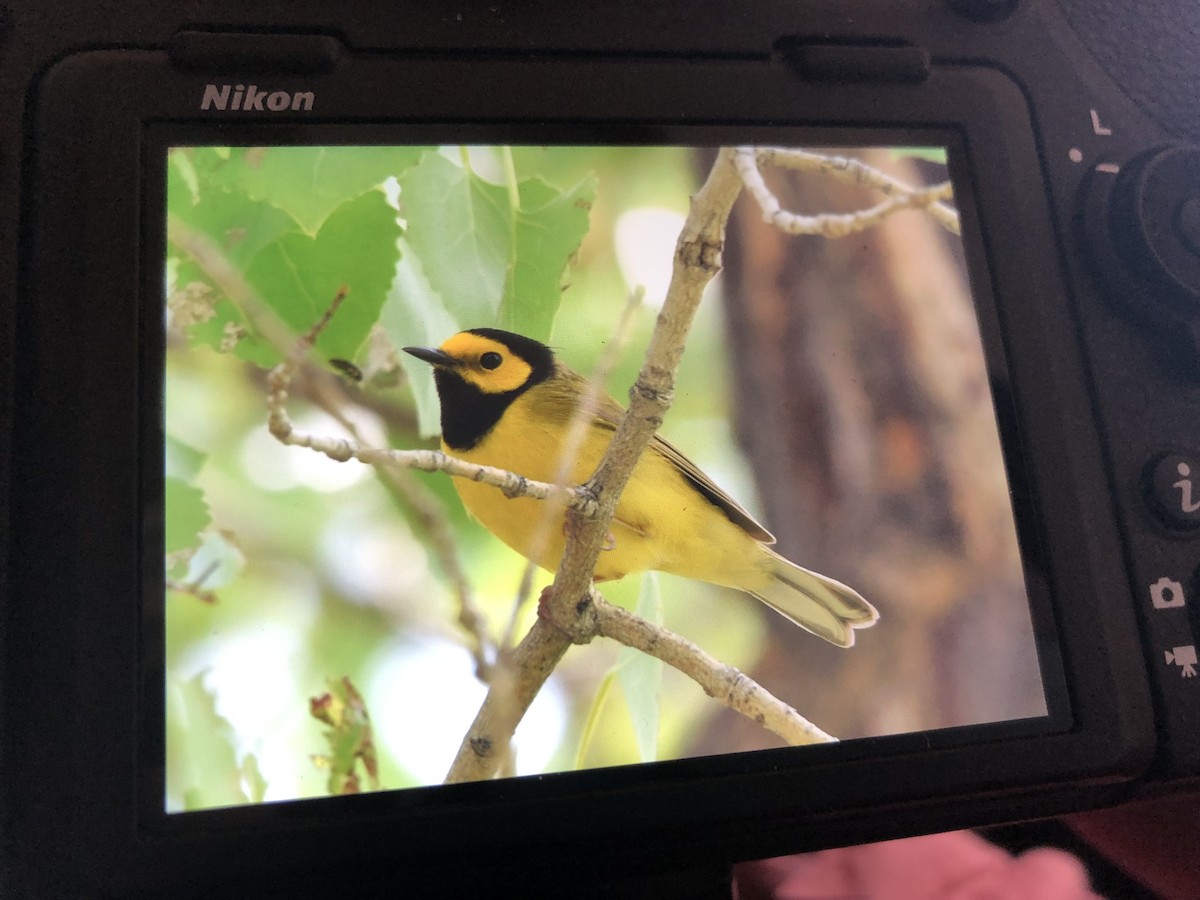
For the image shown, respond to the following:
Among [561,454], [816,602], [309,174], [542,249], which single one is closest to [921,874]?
[816,602]

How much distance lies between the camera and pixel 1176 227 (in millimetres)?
523

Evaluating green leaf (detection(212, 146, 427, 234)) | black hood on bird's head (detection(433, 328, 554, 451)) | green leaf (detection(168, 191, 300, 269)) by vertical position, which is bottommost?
black hood on bird's head (detection(433, 328, 554, 451))

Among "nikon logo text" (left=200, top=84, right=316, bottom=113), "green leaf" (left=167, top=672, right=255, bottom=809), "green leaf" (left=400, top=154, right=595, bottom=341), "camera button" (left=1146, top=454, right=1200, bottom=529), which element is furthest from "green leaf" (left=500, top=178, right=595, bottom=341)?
"camera button" (left=1146, top=454, right=1200, bottom=529)

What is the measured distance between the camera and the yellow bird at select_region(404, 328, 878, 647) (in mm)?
490

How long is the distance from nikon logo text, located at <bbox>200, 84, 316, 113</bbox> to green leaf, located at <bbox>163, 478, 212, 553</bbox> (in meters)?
0.21

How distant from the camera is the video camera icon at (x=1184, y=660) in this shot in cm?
51

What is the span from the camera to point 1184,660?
51cm

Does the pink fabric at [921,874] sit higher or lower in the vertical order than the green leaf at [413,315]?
lower

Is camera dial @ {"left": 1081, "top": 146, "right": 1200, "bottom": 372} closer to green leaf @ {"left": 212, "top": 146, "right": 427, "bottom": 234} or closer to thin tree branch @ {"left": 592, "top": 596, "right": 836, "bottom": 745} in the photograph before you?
thin tree branch @ {"left": 592, "top": 596, "right": 836, "bottom": 745}

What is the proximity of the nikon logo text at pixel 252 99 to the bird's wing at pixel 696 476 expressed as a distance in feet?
0.78

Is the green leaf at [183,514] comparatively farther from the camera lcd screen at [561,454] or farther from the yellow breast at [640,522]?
the yellow breast at [640,522]

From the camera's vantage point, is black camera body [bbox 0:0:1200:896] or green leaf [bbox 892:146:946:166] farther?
green leaf [bbox 892:146:946:166]

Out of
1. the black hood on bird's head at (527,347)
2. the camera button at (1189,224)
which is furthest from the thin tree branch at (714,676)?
the camera button at (1189,224)

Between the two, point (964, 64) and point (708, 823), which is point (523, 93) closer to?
point (964, 64)
